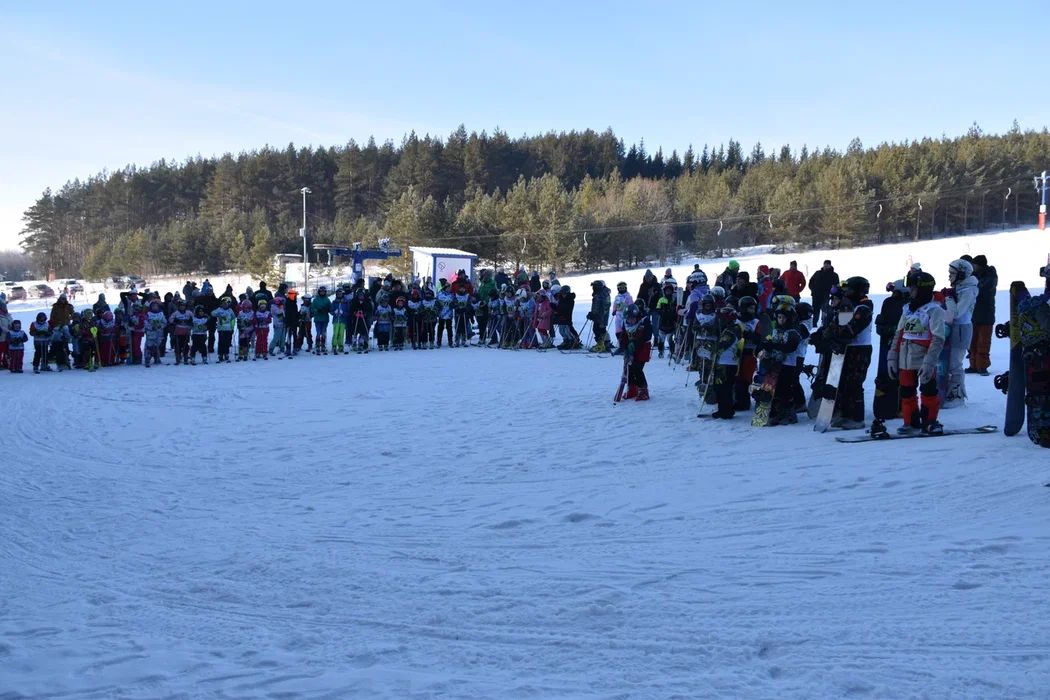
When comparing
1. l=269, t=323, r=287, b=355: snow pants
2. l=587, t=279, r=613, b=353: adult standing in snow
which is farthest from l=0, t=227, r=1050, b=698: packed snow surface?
l=269, t=323, r=287, b=355: snow pants

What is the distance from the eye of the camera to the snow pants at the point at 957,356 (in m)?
9.80

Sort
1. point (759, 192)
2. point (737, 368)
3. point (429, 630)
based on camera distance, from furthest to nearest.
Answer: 1. point (759, 192)
2. point (737, 368)
3. point (429, 630)

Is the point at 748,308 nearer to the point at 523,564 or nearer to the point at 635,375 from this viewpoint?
the point at 635,375

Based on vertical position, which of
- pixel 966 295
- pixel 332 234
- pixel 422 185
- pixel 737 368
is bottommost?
pixel 737 368

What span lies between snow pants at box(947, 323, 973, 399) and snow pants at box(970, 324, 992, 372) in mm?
2698

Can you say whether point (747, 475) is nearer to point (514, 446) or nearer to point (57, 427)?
point (514, 446)

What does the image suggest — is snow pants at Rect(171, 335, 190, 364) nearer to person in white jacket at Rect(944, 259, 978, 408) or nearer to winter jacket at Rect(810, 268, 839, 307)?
winter jacket at Rect(810, 268, 839, 307)

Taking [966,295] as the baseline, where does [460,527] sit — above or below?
below

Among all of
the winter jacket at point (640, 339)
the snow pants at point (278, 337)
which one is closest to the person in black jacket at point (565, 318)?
the snow pants at point (278, 337)

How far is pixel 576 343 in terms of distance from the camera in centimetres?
2075

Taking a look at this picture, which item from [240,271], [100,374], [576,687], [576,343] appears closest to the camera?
[576,687]

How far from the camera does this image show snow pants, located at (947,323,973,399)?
9.80 meters

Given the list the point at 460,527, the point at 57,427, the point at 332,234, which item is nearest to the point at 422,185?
the point at 332,234

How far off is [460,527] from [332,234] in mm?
64258
